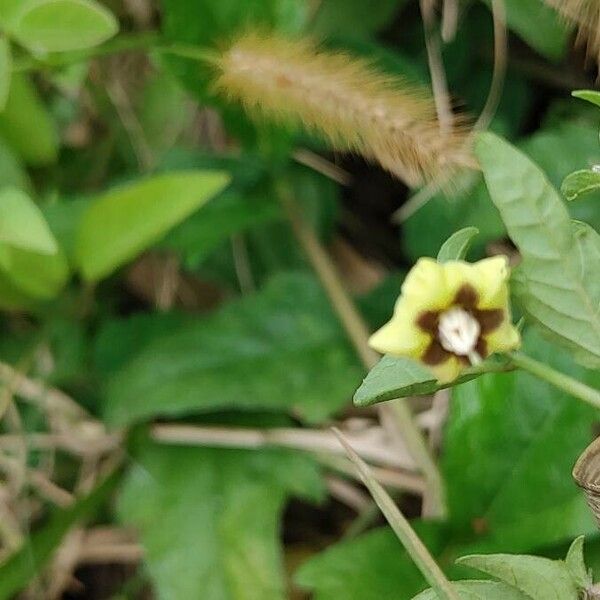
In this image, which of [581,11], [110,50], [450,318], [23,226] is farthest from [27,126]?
[450,318]

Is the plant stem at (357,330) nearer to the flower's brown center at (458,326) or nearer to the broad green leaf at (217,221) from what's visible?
the broad green leaf at (217,221)

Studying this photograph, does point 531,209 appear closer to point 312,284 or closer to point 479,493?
point 479,493

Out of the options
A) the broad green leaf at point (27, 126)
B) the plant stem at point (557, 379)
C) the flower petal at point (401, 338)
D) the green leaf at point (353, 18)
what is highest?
the green leaf at point (353, 18)

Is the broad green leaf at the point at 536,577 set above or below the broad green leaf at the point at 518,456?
above

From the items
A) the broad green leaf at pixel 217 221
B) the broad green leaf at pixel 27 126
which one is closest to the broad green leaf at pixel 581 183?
the broad green leaf at pixel 217 221

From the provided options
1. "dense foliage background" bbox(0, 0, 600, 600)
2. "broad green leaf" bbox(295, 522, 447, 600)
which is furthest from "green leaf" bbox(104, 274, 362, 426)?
"broad green leaf" bbox(295, 522, 447, 600)

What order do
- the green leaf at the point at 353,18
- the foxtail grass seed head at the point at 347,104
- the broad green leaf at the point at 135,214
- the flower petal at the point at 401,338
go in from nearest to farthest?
the flower petal at the point at 401,338 → the foxtail grass seed head at the point at 347,104 → the broad green leaf at the point at 135,214 → the green leaf at the point at 353,18

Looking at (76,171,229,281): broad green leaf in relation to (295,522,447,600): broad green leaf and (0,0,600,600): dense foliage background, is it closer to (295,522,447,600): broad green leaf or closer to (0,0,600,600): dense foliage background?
(0,0,600,600): dense foliage background

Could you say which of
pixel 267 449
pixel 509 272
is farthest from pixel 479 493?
pixel 509 272
